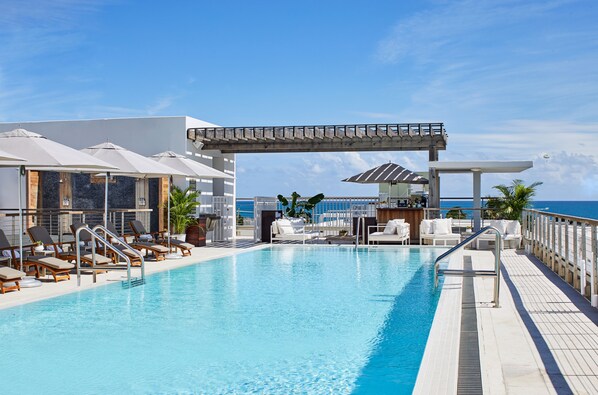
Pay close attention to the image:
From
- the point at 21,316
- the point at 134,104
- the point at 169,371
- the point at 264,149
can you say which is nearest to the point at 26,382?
the point at 169,371

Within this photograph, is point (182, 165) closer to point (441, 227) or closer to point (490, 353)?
point (441, 227)

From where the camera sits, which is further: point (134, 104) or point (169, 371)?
point (134, 104)

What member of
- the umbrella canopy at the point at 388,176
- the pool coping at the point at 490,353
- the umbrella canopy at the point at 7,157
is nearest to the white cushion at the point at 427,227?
the umbrella canopy at the point at 388,176

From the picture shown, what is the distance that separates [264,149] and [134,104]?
26.2 ft

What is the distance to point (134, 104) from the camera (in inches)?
1035

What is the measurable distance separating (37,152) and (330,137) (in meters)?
10.8

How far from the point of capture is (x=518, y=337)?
6.25 m

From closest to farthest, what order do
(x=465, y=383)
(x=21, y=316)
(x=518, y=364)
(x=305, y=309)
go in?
(x=465, y=383), (x=518, y=364), (x=21, y=316), (x=305, y=309)

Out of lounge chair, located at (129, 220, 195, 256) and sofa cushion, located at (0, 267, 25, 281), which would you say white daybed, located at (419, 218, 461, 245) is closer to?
lounge chair, located at (129, 220, 195, 256)

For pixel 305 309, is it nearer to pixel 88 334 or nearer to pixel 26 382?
pixel 88 334

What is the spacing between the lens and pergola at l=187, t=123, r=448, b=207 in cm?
1969

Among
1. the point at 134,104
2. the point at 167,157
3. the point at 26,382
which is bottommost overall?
the point at 26,382

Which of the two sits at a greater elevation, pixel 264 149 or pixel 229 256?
pixel 264 149

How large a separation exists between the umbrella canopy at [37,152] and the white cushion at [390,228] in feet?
30.5
